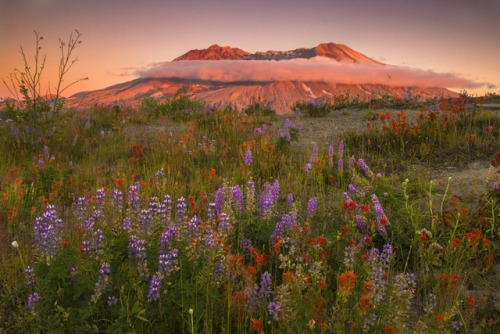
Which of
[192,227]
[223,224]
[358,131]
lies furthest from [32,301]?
[358,131]

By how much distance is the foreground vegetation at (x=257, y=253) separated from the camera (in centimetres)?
189

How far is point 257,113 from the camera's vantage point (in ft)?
34.4

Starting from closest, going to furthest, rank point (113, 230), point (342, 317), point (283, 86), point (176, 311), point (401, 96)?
point (342, 317) → point (176, 311) → point (113, 230) → point (401, 96) → point (283, 86)

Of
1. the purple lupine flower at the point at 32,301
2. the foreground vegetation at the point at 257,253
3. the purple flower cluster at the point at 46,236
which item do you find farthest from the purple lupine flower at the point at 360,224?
the purple lupine flower at the point at 32,301

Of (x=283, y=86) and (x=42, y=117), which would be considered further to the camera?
(x=283, y=86)

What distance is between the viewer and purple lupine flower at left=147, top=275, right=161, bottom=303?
1.94 metres

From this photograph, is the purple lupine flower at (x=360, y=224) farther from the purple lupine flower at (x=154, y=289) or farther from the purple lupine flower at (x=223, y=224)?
the purple lupine flower at (x=154, y=289)

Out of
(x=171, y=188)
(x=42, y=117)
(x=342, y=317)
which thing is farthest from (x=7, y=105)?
(x=342, y=317)

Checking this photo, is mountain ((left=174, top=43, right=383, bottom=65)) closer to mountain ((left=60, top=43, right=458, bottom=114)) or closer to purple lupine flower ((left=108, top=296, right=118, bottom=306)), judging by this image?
mountain ((left=60, top=43, right=458, bottom=114))

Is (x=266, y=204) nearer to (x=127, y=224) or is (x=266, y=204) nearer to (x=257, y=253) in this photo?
(x=257, y=253)

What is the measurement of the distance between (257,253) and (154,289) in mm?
787

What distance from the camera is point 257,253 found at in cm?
234

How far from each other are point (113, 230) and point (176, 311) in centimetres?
86

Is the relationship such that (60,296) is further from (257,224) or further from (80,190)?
(80,190)
